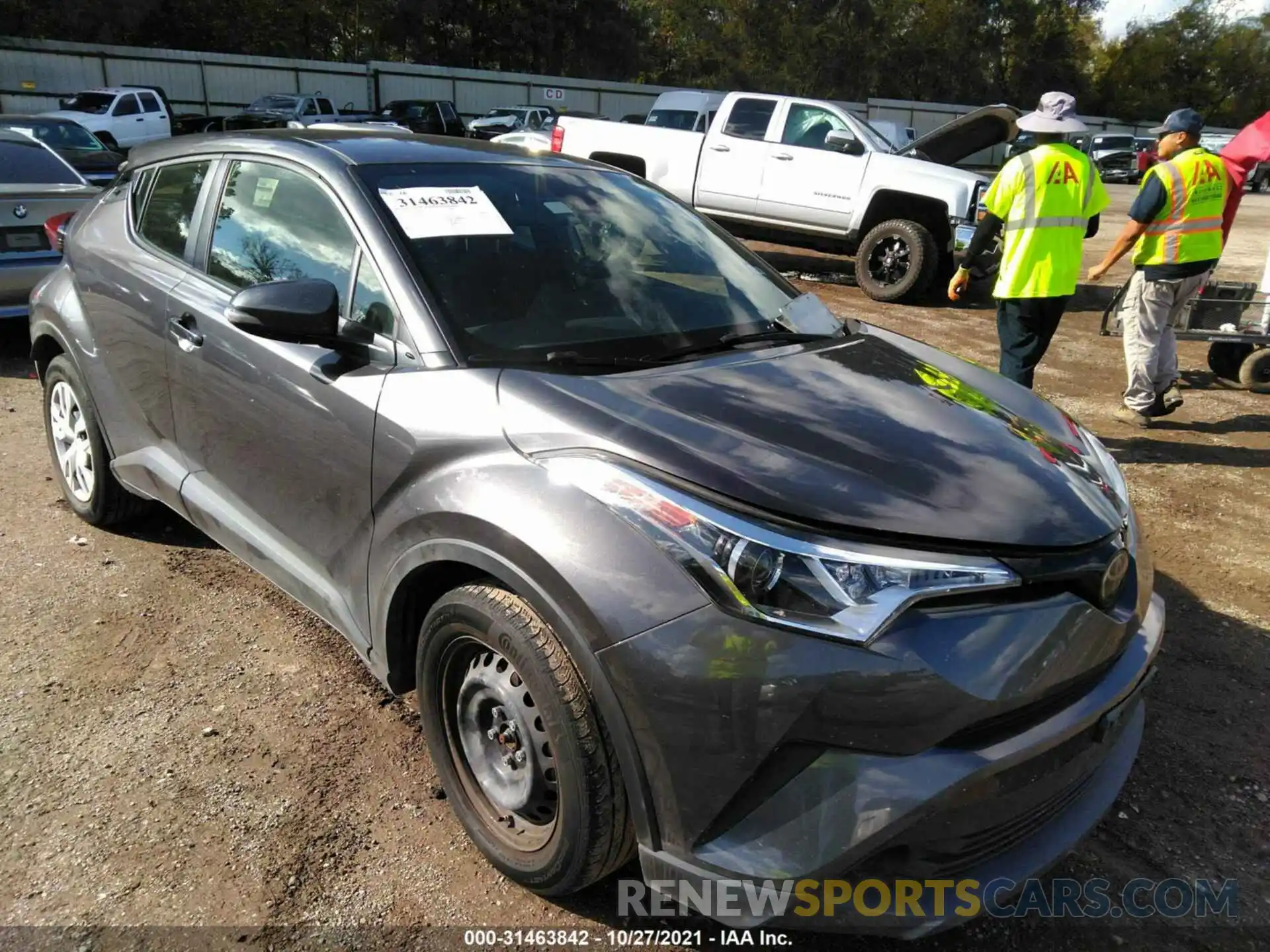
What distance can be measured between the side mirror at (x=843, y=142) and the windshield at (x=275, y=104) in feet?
64.0

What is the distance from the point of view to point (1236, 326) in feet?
23.6

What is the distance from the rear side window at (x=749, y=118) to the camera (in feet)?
36.9

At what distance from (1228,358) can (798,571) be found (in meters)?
7.37

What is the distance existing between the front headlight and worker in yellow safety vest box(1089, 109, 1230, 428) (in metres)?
5.10

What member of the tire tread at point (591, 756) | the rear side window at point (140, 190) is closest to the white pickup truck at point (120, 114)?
the rear side window at point (140, 190)

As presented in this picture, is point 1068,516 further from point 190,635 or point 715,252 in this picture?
point 190,635

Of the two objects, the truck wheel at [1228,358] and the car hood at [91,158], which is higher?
the truck wheel at [1228,358]

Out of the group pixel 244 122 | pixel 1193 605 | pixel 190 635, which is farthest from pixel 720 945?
pixel 244 122

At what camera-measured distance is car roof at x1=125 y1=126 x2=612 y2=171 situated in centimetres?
292

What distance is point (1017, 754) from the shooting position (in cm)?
183

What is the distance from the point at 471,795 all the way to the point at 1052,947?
59.3 inches

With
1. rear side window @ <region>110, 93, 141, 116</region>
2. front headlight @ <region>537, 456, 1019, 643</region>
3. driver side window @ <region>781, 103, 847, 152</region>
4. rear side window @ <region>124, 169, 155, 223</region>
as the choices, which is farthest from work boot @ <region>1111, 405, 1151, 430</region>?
rear side window @ <region>110, 93, 141, 116</region>

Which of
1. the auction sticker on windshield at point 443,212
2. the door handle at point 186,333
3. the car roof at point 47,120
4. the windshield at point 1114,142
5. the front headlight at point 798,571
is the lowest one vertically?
the windshield at point 1114,142

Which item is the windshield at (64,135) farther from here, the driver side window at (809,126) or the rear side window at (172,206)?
the rear side window at (172,206)
